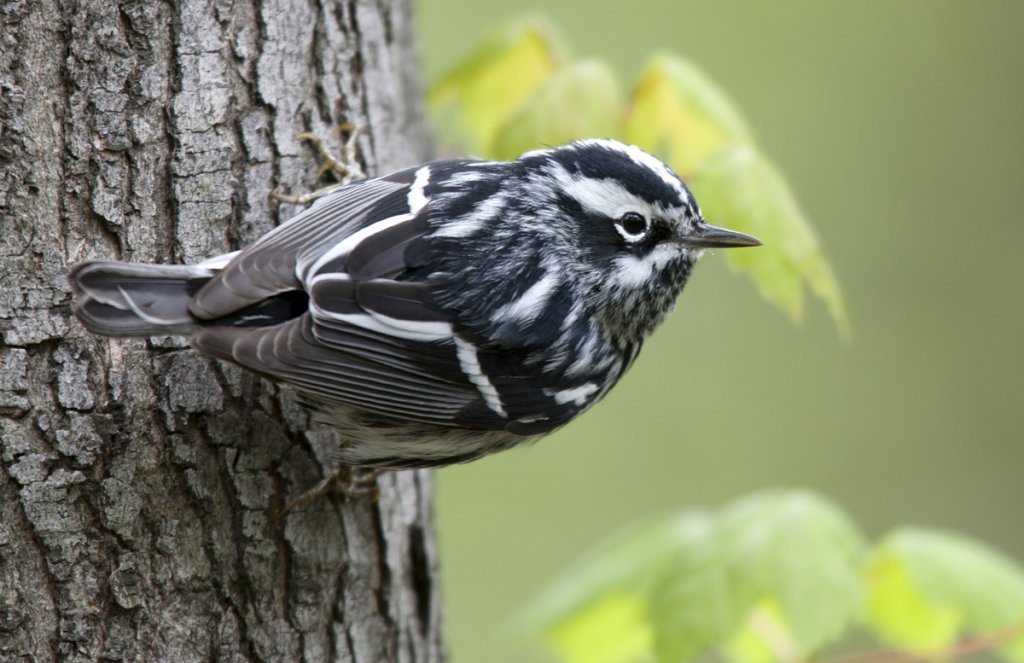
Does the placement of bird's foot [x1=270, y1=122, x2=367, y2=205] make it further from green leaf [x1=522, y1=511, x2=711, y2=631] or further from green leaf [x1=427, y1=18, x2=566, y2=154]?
green leaf [x1=522, y1=511, x2=711, y2=631]

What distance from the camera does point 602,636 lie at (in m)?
3.17

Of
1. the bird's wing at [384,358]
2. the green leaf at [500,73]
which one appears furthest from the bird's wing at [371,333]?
the green leaf at [500,73]

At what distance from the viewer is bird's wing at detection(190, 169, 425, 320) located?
2.07m

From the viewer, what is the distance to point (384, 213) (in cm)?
228

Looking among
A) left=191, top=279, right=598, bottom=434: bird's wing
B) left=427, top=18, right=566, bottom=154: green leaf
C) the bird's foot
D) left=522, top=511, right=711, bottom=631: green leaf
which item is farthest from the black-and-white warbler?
left=427, top=18, right=566, bottom=154: green leaf

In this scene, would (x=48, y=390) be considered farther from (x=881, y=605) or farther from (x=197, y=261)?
(x=881, y=605)

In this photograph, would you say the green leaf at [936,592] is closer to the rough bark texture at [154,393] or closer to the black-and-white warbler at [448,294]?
the black-and-white warbler at [448,294]

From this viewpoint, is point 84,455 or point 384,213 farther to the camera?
point 384,213

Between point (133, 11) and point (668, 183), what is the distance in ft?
3.97

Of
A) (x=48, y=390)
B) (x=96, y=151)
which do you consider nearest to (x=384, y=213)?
(x=96, y=151)

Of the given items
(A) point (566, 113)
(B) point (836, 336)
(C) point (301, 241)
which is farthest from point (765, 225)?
(B) point (836, 336)

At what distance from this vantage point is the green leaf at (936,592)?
2.82 m

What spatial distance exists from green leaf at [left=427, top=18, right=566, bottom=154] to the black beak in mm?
863

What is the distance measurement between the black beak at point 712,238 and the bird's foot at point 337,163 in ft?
2.71
